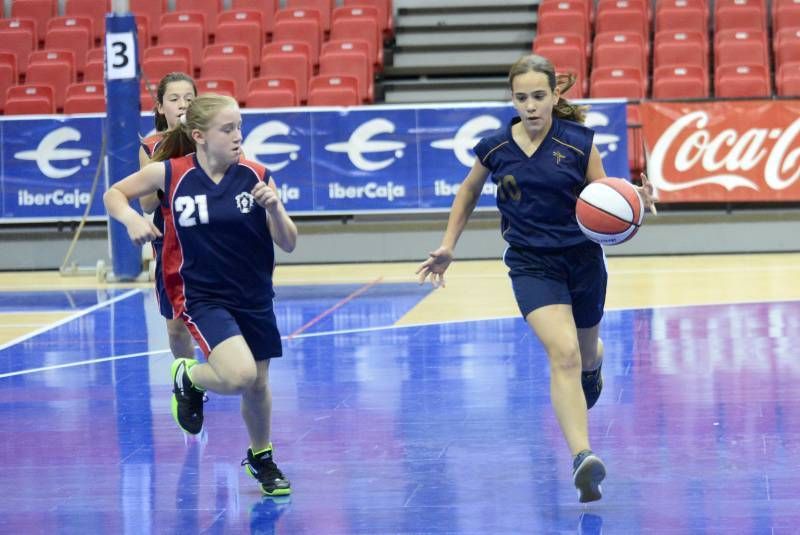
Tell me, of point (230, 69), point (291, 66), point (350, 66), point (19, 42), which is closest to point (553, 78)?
point (350, 66)

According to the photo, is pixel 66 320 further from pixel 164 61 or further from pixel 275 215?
pixel 275 215

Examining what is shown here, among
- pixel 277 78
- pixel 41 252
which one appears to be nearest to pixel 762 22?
pixel 277 78

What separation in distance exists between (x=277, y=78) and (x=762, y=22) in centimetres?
645

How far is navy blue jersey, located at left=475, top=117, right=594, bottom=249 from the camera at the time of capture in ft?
18.4

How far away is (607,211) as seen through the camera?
17.8 feet

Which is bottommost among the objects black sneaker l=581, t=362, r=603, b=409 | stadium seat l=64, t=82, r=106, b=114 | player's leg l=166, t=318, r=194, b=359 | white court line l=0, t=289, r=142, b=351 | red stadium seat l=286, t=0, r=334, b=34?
white court line l=0, t=289, r=142, b=351

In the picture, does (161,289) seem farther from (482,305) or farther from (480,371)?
(482,305)

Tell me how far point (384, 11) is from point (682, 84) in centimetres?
467

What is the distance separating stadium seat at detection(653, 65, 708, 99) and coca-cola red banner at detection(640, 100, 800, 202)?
0.72 m

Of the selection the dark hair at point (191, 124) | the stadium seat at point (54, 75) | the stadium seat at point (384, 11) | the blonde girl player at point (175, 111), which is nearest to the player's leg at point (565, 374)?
the dark hair at point (191, 124)

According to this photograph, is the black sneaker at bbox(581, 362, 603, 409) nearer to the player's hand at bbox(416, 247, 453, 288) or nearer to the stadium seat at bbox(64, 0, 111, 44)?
the player's hand at bbox(416, 247, 453, 288)

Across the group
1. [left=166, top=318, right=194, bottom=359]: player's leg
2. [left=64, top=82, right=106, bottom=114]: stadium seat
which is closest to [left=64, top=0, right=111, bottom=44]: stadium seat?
[left=64, top=82, right=106, bottom=114]: stadium seat

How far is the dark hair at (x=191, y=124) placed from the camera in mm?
5402

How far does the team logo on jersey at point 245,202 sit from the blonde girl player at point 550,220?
32.9 inches
